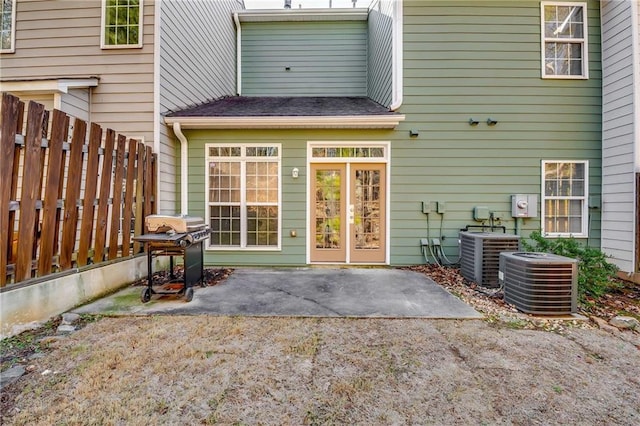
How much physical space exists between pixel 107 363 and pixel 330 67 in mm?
8192

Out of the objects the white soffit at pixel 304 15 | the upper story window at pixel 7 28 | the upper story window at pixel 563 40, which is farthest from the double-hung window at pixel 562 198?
the upper story window at pixel 7 28

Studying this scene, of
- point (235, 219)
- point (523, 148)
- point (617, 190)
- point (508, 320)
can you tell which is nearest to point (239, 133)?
point (235, 219)

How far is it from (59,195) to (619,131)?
8488mm

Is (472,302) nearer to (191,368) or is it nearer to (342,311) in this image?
(342,311)

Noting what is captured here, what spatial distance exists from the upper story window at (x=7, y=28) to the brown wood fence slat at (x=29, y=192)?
13.7 feet

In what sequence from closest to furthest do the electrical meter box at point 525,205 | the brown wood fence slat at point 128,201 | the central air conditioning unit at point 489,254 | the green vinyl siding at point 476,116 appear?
the brown wood fence slat at point 128,201, the central air conditioning unit at point 489,254, the electrical meter box at point 525,205, the green vinyl siding at point 476,116

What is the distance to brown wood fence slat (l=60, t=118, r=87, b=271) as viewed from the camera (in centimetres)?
328

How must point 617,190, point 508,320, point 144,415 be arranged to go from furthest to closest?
1. point 617,190
2. point 508,320
3. point 144,415

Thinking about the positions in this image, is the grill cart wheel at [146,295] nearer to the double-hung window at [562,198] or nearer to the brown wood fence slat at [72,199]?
the brown wood fence slat at [72,199]

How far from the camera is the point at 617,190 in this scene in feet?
16.9

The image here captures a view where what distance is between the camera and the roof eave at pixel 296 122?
17.2ft

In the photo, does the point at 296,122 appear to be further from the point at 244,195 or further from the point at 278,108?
the point at 244,195

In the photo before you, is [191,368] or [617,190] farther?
[617,190]

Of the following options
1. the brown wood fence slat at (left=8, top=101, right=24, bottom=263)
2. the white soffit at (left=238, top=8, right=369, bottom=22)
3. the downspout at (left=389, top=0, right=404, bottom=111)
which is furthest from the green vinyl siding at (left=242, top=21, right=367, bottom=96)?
the brown wood fence slat at (left=8, top=101, right=24, bottom=263)
